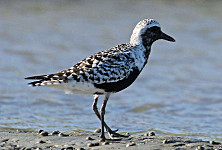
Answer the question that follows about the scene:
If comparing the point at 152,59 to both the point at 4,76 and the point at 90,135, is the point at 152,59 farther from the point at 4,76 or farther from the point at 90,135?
the point at 90,135

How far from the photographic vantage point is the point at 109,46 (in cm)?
1777

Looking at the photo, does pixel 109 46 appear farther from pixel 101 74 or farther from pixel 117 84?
pixel 101 74

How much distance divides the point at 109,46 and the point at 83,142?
971cm

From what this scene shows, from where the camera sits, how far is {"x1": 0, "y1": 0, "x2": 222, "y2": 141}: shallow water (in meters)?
11.1

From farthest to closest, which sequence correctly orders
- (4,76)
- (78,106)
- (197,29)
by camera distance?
1. (197,29)
2. (4,76)
3. (78,106)

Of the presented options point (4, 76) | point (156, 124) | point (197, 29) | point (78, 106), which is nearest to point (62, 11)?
point (197, 29)

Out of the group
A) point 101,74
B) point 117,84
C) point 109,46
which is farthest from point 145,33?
point 109,46

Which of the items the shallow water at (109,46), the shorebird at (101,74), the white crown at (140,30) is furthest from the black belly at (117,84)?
the shallow water at (109,46)

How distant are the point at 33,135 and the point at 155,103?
471 cm

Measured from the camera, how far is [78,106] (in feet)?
40.3

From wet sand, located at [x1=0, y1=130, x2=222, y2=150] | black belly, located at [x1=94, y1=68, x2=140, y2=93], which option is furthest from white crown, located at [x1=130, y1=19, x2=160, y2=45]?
wet sand, located at [x1=0, y1=130, x2=222, y2=150]

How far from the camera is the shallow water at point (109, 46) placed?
36.5ft

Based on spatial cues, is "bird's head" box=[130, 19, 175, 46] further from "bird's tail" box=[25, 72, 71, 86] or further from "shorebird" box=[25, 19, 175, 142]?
"bird's tail" box=[25, 72, 71, 86]

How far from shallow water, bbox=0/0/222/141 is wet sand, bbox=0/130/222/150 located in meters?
1.40
